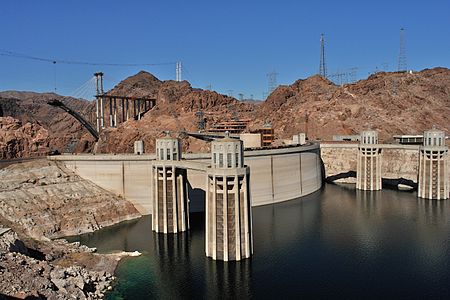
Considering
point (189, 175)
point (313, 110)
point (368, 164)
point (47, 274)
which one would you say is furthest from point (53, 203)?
point (313, 110)

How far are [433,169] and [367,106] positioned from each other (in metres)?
49.6

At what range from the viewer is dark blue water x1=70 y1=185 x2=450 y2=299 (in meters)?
40.0

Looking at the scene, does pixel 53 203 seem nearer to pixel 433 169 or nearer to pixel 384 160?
pixel 433 169

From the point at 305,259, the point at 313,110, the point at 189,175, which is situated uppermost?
the point at 313,110

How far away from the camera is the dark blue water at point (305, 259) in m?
40.0

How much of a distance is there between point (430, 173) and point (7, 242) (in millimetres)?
71786

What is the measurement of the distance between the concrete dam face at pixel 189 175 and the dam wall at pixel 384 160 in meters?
25.2

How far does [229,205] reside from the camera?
46125 millimetres

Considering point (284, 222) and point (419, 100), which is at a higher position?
point (419, 100)

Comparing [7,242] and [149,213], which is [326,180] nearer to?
[149,213]

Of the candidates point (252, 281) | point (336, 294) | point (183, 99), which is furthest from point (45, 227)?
point (183, 99)

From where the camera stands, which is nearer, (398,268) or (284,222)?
(398,268)

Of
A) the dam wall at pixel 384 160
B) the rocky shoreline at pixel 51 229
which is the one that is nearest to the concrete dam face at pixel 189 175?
the rocky shoreline at pixel 51 229

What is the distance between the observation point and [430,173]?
79.9m
